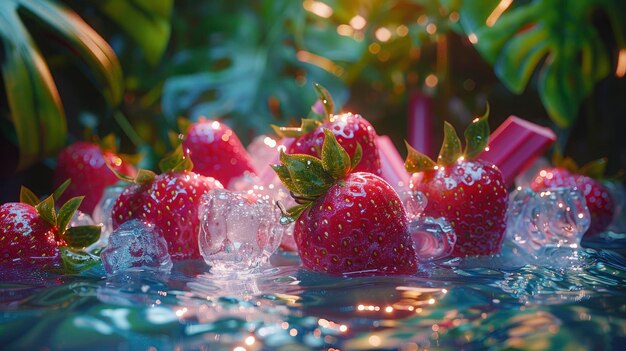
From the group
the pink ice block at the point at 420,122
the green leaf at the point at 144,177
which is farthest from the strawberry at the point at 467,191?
the pink ice block at the point at 420,122

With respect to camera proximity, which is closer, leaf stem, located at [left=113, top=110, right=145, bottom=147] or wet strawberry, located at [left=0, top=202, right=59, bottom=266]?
wet strawberry, located at [left=0, top=202, right=59, bottom=266]

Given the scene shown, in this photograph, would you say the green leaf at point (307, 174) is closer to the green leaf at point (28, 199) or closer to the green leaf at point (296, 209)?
the green leaf at point (296, 209)

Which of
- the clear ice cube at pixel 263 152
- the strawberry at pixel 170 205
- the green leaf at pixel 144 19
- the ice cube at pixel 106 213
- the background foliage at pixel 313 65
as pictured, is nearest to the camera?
the strawberry at pixel 170 205

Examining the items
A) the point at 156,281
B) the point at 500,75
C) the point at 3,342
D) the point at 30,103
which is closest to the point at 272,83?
the point at 500,75

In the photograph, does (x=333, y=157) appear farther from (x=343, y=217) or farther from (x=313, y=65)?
(x=313, y=65)

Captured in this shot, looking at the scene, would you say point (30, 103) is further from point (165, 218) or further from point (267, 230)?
point (267, 230)

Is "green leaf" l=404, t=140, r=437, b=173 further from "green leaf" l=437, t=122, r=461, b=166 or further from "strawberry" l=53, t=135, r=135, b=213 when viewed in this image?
"strawberry" l=53, t=135, r=135, b=213

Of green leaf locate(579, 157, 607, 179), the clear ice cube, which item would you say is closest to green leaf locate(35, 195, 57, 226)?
the clear ice cube

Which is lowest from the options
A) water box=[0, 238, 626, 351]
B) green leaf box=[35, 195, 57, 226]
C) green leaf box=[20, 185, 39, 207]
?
water box=[0, 238, 626, 351]
